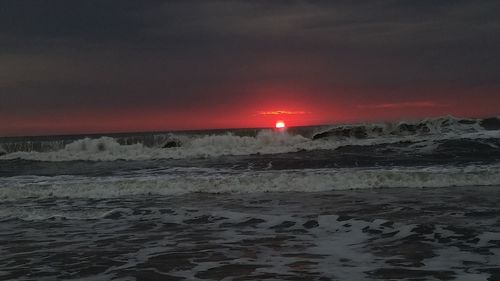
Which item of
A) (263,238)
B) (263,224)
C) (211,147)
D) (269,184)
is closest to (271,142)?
(211,147)

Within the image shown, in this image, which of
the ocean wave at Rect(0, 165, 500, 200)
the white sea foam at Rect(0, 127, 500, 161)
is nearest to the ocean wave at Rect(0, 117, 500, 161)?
the white sea foam at Rect(0, 127, 500, 161)

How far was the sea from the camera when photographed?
6301mm

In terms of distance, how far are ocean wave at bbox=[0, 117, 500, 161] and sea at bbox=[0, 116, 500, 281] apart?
543cm

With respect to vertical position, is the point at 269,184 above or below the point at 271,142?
below

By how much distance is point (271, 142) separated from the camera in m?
32.1

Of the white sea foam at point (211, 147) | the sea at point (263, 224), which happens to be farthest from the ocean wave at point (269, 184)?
the white sea foam at point (211, 147)

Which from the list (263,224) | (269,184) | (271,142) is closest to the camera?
(263,224)

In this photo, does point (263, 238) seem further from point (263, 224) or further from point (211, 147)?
point (211, 147)

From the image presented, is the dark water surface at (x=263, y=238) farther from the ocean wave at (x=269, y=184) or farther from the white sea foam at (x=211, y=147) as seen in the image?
the white sea foam at (x=211, y=147)

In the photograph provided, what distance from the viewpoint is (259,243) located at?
777 cm

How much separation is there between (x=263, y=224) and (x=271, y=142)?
75.0 ft

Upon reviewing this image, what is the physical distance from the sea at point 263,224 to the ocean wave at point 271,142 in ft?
17.8

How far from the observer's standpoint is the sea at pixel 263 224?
248 inches

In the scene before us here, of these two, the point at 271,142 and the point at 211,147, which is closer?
the point at 211,147
